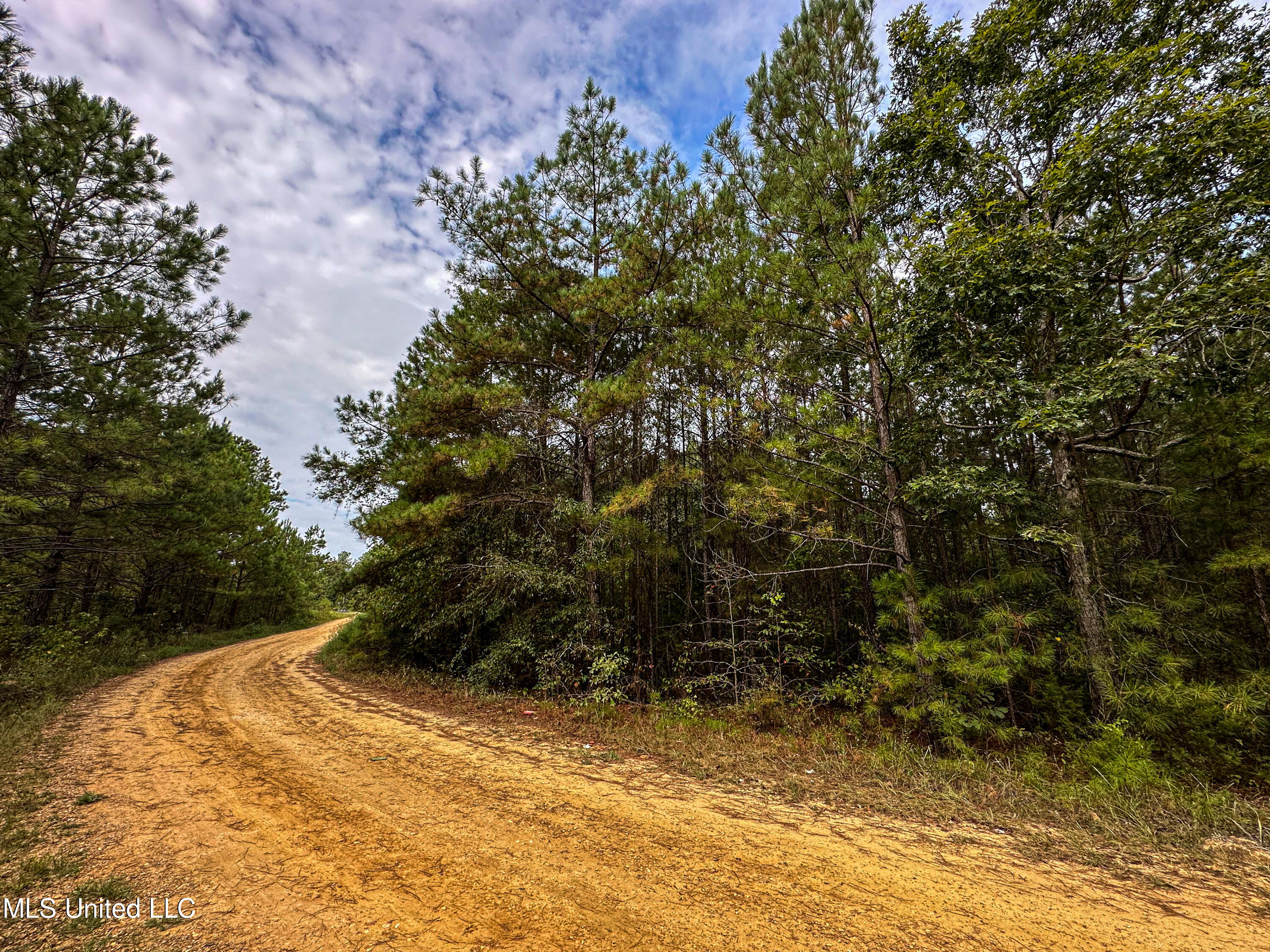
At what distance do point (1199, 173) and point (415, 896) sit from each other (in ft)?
30.5

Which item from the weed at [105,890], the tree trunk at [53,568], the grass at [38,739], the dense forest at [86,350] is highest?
the dense forest at [86,350]

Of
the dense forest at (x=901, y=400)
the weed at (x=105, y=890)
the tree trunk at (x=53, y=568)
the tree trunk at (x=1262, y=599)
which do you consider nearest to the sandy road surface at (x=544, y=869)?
the weed at (x=105, y=890)

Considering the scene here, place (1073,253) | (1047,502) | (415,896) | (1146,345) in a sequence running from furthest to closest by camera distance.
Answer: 1. (1047,502)
2. (1073,253)
3. (1146,345)
4. (415,896)

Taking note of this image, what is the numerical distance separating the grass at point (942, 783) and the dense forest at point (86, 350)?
725 centimetres

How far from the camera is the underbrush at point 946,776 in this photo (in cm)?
326

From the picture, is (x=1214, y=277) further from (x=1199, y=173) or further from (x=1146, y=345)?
(x=1199, y=173)

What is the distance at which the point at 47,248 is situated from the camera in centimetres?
750

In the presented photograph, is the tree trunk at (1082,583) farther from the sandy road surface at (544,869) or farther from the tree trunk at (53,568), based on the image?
the tree trunk at (53,568)

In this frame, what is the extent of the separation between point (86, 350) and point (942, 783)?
1381 cm

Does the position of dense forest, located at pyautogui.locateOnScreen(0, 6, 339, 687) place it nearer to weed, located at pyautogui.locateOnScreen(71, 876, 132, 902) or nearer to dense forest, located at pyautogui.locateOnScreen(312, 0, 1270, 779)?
dense forest, located at pyautogui.locateOnScreen(312, 0, 1270, 779)

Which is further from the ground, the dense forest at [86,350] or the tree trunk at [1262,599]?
the dense forest at [86,350]

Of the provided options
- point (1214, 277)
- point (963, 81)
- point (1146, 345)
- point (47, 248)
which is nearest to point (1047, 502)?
point (1146, 345)

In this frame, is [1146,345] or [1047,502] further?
[1047,502]

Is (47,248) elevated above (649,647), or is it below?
above
